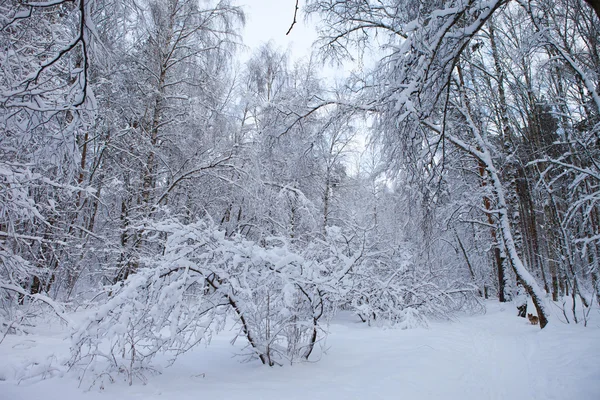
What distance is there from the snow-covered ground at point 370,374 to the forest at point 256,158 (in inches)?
6.7

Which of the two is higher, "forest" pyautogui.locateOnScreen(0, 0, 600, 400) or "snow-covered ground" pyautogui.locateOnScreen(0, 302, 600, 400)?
"forest" pyautogui.locateOnScreen(0, 0, 600, 400)

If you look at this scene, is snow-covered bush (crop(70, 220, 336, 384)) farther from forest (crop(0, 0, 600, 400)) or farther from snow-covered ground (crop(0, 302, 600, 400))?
snow-covered ground (crop(0, 302, 600, 400))

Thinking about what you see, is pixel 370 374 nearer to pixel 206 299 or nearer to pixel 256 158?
pixel 206 299

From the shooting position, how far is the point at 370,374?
2.93m

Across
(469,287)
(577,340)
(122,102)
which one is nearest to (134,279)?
(577,340)

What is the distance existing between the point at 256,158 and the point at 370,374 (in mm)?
5158

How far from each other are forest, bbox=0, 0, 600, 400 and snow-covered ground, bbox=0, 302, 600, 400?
0.17m

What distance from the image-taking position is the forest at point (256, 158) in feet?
8.54

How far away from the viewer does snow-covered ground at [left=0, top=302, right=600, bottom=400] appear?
2.40 metres

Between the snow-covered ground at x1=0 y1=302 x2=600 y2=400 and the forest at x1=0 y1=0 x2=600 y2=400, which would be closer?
the snow-covered ground at x1=0 y1=302 x2=600 y2=400

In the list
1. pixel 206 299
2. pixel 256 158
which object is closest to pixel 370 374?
pixel 206 299

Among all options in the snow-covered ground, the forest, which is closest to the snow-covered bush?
the forest

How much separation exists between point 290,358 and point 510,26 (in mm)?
8172

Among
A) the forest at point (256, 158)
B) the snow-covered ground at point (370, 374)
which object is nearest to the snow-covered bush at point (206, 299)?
the forest at point (256, 158)
